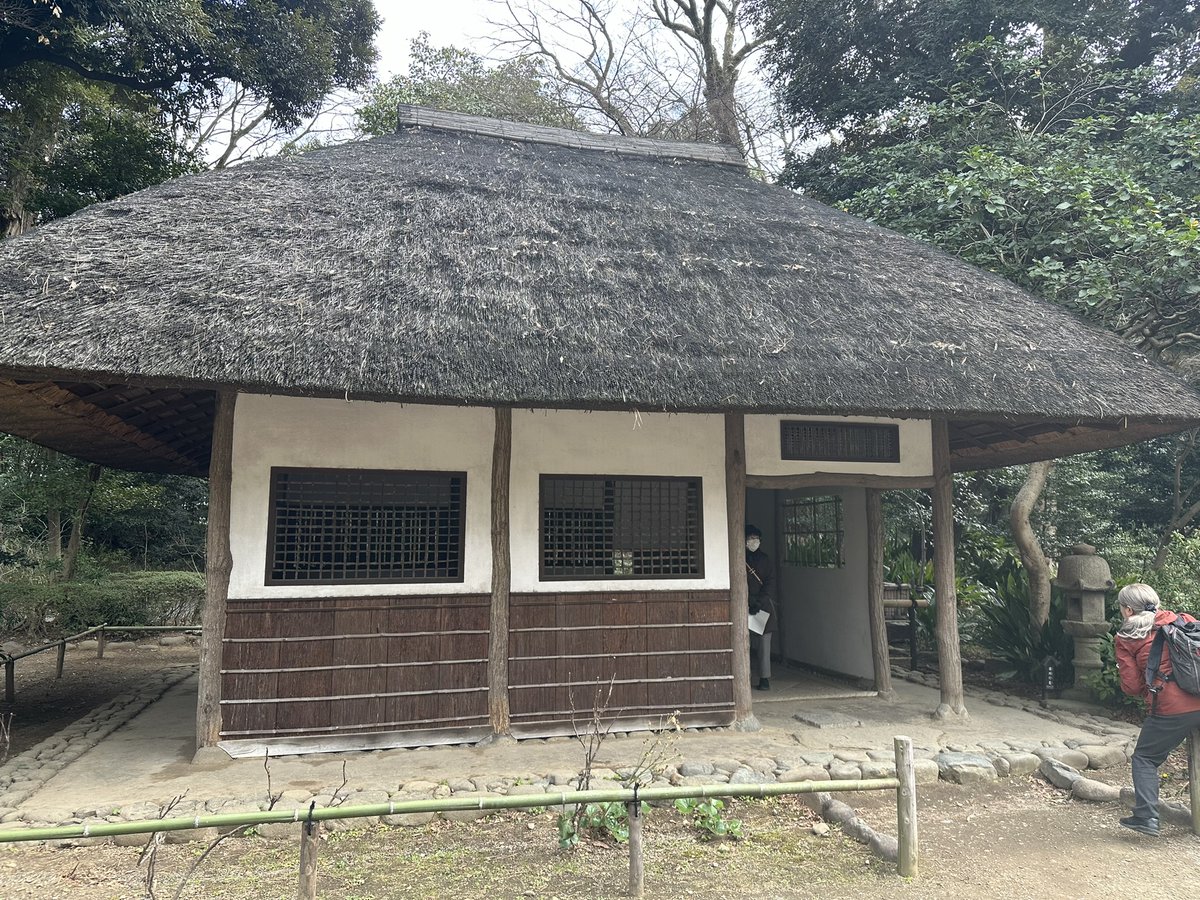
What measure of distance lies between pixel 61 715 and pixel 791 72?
15.1m

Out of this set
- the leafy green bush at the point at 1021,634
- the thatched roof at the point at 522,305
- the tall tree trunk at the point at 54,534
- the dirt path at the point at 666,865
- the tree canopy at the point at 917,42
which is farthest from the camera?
the tall tree trunk at the point at 54,534

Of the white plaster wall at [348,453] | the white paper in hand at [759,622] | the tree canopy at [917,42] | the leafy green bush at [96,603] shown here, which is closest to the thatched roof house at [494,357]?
the white plaster wall at [348,453]

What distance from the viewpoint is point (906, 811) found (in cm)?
362

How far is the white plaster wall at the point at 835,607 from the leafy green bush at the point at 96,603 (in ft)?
31.7

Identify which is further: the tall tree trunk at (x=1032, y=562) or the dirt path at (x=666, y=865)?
the tall tree trunk at (x=1032, y=562)

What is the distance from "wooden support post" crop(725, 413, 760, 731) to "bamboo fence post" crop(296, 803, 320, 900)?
3776 millimetres

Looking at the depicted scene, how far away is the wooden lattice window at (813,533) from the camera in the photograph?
8.06 m

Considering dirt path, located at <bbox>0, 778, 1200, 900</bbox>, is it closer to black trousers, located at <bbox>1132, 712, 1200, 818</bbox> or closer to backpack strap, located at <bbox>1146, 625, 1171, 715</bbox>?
black trousers, located at <bbox>1132, 712, 1200, 818</bbox>

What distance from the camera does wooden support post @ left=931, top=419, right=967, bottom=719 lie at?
6.53 metres

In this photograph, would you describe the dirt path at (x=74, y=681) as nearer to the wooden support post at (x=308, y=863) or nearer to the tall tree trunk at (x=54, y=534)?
the tall tree trunk at (x=54, y=534)

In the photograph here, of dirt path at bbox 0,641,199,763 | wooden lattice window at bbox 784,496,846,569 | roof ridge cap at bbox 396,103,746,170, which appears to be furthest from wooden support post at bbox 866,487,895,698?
dirt path at bbox 0,641,199,763

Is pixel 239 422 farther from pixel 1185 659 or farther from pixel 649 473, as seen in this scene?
pixel 1185 659

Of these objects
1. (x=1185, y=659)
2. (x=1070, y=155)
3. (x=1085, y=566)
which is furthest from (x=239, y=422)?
(x=1070, y=155)

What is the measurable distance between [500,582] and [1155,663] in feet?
13.1
